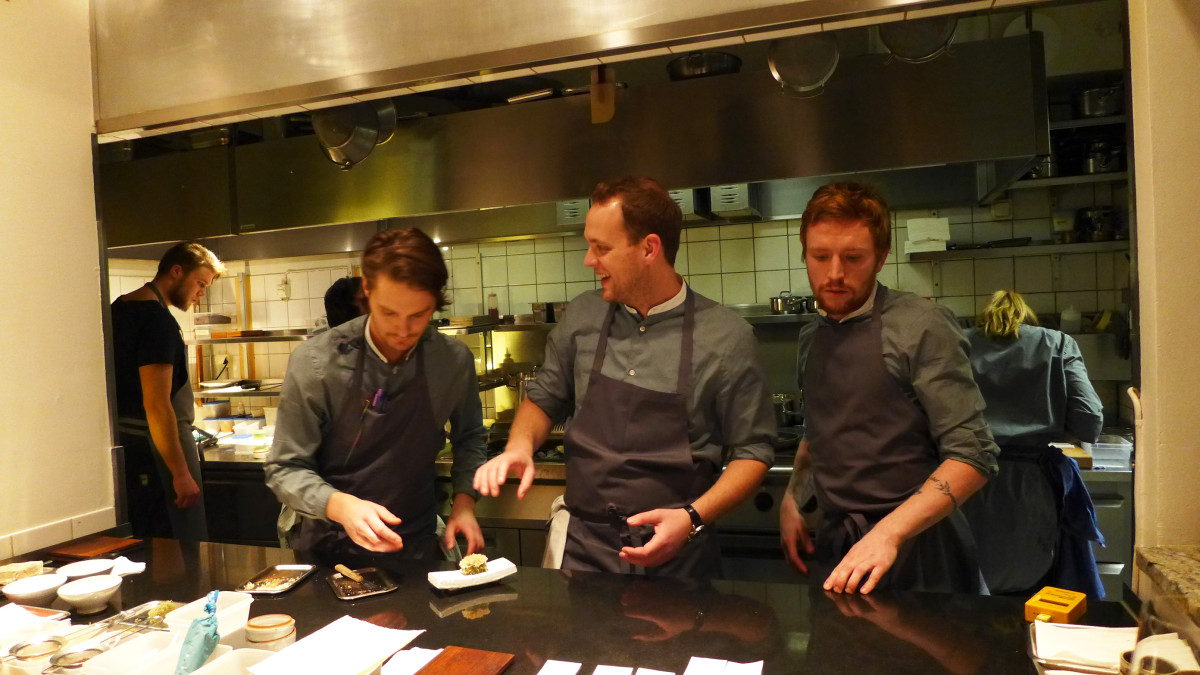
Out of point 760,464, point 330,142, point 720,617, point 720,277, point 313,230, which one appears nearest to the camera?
point 720,617

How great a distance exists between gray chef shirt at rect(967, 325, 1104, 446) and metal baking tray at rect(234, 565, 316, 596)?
263cm

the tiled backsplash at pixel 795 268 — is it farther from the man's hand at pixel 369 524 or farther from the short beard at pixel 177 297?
the man's hand at pixel 369 524

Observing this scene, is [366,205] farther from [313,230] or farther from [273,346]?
[273,346]

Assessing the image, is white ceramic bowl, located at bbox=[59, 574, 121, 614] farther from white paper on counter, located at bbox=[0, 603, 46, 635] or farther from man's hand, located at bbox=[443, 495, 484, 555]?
man's hand, located at bbox=[443, 495, 484, 555]

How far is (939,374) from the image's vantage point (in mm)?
1762

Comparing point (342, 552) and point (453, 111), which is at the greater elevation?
point (453, 111)

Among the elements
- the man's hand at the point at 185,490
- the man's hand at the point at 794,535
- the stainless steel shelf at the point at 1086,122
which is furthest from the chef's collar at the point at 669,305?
the stainless steel shelf at the point at 1086,122

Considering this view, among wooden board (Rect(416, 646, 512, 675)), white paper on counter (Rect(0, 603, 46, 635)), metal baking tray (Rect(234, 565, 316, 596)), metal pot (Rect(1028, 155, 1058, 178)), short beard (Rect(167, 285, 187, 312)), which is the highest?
metal pot (Rect(1028, 155, 1058, 178))

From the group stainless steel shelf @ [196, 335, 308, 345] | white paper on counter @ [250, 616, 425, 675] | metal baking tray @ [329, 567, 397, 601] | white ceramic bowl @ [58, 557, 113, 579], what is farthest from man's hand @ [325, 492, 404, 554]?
stainless steel shelf @ [196, 335, 308, 345]

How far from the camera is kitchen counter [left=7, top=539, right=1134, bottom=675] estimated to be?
1.29m

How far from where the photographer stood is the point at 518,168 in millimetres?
3465

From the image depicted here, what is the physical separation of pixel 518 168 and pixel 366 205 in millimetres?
841

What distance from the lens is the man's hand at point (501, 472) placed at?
179 cm

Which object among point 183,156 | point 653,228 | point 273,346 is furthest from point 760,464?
point 273,346
